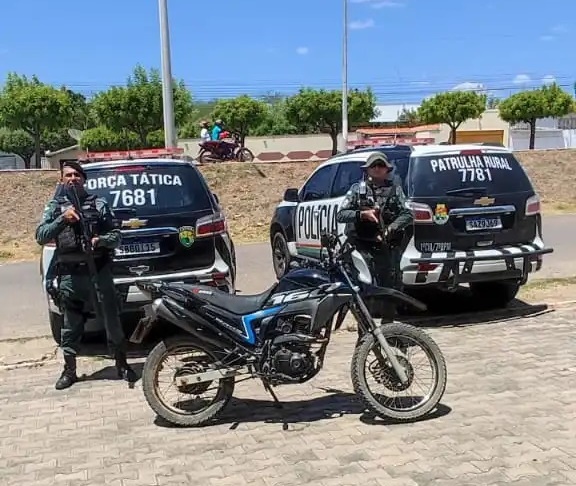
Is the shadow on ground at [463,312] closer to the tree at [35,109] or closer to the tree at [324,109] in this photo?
the tree at [35,109]

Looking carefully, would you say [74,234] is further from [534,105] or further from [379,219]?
[534,105]

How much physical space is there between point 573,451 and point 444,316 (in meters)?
4.12

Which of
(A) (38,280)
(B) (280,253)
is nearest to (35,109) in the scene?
(A) (38,280)

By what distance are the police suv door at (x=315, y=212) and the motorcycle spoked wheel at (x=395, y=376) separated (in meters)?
3.60

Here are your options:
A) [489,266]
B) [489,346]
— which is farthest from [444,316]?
[489,346]

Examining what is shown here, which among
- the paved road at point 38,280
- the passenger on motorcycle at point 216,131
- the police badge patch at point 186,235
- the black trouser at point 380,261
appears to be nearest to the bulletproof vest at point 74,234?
the police badge patch at point 186,235

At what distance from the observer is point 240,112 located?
1982 inches

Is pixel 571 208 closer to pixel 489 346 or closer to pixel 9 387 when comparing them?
pixel 489 346

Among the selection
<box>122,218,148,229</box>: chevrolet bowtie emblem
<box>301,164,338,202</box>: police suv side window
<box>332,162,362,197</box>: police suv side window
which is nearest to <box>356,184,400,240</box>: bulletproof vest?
<box>122,218,148,229</box>: chevrolet bowtie emblem

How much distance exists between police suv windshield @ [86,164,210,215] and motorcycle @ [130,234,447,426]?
6.48 ft

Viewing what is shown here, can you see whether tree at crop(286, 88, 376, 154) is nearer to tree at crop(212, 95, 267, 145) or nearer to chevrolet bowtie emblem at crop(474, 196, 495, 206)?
tree at crop(212, 95, 267, 145)

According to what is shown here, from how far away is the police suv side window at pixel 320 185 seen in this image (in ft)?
31.0

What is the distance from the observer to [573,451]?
14.8ft

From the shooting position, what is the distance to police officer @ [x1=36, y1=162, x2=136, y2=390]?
609cm
